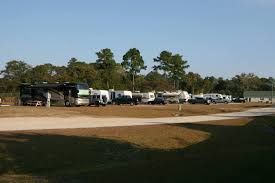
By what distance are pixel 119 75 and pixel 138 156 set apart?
114 metres

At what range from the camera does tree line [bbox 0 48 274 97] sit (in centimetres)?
11669

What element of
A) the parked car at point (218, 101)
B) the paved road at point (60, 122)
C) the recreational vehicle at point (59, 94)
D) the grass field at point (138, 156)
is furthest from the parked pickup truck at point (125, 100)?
the grass field at point (138, 156)

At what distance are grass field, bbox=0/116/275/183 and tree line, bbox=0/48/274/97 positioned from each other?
80539 mm

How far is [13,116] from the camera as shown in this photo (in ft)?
137

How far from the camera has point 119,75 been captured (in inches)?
5290

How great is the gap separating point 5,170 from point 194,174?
7134mm

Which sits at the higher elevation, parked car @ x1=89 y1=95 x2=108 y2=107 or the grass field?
parked car @ x1=89 y1=95 x2=108 y2=107

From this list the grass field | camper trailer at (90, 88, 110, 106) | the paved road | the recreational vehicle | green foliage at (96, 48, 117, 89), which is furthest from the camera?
green foliage at (96, 48, 117, 89)

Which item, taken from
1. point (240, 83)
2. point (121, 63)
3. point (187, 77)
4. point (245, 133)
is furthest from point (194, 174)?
point (240, 83)

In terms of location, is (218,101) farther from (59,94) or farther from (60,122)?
(60,122)

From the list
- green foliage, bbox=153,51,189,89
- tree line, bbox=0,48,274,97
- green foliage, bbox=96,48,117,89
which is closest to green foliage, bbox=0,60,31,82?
tree line, bbox=0,48,274,97

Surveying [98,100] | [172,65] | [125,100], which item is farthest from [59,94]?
[172,65]

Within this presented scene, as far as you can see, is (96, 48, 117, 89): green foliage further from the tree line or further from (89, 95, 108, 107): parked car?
(89, 95, 108, 107): parked car

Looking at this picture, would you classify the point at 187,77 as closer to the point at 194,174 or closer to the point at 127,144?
the point at 127,144
